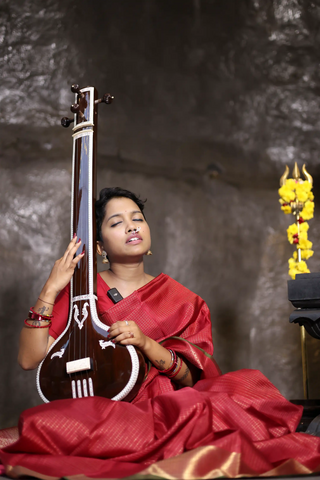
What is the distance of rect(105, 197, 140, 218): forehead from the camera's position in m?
2.28

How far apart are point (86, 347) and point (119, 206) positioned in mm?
730

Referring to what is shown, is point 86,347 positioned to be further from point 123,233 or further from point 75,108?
point 75,108

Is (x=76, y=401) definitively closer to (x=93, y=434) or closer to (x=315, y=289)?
(x=93, y=434)

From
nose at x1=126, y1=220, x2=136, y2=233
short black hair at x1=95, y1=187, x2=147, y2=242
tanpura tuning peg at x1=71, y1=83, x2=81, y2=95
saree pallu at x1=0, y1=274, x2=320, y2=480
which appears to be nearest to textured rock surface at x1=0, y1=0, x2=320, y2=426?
short black hair at x1=95, y1=187, x2=147, y2=242

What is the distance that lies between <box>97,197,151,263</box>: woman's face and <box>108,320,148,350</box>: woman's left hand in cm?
45

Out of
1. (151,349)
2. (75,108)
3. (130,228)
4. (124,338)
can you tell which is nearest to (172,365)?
(151,349)

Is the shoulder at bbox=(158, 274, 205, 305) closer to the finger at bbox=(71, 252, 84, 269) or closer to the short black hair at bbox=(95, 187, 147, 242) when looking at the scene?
the short black hair at bbox=(95, 187, 147, 242)

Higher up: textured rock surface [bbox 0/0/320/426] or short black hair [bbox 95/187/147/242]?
textured rock surface [bbox 0/0/320/426]

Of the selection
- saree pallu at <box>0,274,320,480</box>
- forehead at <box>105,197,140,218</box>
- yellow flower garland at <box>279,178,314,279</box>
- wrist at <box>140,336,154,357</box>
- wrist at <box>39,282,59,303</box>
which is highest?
yellow flower garland at <box>279,178,314,279</box>

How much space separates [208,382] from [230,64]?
10.4 feet

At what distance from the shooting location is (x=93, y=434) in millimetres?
1495

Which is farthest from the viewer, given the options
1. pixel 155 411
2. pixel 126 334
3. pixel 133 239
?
pixel 133 239

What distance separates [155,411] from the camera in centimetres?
167

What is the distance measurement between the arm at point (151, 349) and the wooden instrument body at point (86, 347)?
3cm
